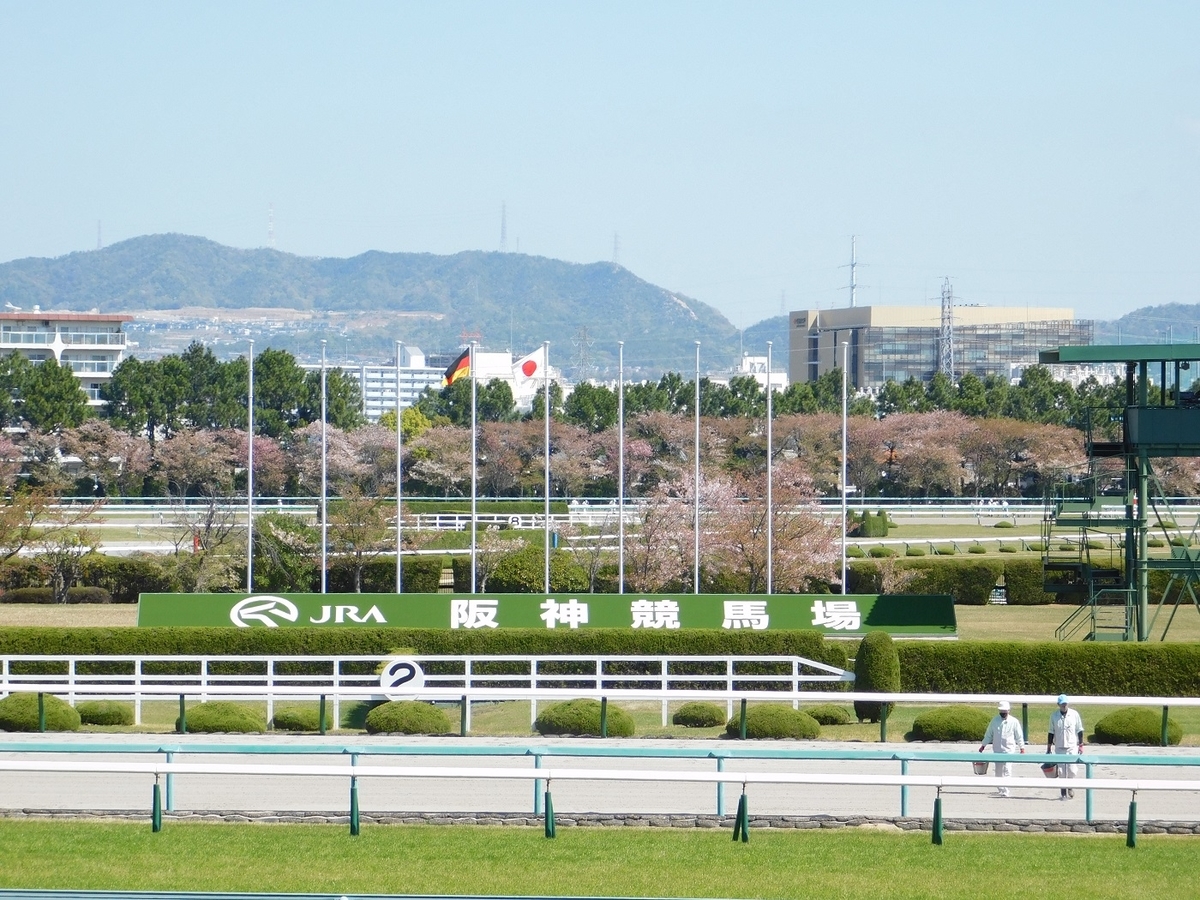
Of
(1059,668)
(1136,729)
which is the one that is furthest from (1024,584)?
(1136,729)

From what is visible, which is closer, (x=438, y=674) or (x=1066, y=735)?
(x=1066, y=735)

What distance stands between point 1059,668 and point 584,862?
13.8 meters

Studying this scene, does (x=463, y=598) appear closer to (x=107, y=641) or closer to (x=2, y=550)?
(x=107, y=641)

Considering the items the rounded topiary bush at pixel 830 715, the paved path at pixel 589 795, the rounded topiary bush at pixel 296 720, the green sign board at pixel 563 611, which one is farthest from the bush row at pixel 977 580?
the paved path at pixel 589 795

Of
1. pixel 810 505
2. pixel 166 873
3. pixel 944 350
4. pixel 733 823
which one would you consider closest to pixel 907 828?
pixel 733 823

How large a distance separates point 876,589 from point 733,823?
29.1 m

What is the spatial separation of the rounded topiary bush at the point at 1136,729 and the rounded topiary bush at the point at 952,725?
1.56 meters

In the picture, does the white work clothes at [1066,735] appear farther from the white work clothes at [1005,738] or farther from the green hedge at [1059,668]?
the green hedge at [1059,668]

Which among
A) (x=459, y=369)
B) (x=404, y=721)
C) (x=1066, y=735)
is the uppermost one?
(x=459, y=369)

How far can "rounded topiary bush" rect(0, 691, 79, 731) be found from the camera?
19297 mm

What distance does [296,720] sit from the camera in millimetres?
20438

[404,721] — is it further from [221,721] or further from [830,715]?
[830,715]

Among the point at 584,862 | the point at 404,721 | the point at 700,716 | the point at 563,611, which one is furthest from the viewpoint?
the point at 563,611

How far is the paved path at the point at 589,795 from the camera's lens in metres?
13.9
